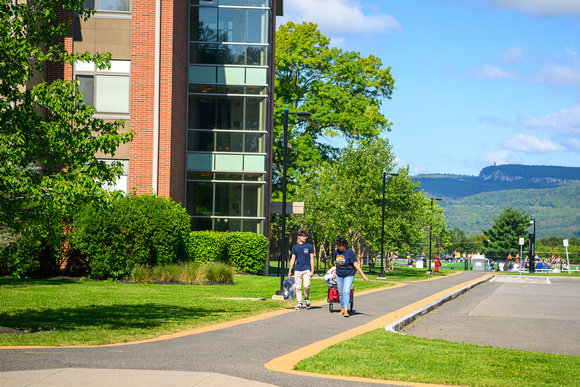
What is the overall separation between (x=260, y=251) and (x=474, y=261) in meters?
48.1

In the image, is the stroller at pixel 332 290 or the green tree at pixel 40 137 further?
the stroller at pixel 332 290

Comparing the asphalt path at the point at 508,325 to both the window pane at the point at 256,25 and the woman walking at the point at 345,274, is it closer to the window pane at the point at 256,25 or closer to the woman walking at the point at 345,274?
the woman walking at the point at 345,274

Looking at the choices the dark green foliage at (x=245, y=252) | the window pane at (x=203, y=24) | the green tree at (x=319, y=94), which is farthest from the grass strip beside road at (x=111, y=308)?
the green tree at (x=319, y=94)

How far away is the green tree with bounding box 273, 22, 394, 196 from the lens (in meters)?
46.1

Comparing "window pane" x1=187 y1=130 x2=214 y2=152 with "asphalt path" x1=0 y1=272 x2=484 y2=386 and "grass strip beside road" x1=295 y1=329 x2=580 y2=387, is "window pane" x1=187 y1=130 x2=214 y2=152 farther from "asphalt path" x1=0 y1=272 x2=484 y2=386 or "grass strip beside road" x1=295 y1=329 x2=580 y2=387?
"grass strip beside road" x1=295 y1=329 x2=580 y2=387

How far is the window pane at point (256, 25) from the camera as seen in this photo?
33438 millimetres

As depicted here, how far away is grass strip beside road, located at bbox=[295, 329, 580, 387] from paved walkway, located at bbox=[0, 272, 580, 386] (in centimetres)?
44

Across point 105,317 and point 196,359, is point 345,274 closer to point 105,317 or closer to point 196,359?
point 105,317

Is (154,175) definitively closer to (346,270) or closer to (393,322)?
(346,270)

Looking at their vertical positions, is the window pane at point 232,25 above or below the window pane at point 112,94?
above

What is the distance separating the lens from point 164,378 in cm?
725

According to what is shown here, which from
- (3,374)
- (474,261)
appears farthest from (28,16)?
(474,261)

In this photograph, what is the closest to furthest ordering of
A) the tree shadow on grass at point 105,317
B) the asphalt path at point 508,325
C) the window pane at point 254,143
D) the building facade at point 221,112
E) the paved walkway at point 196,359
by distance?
the paved walkway at point 196,359 < the tree shadow on grass at point 105,317 < the asphalt path at point 508,325 < the building facade at point 221,112 < the window pane at point 254,143

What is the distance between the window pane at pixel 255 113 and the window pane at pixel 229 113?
34 cm
